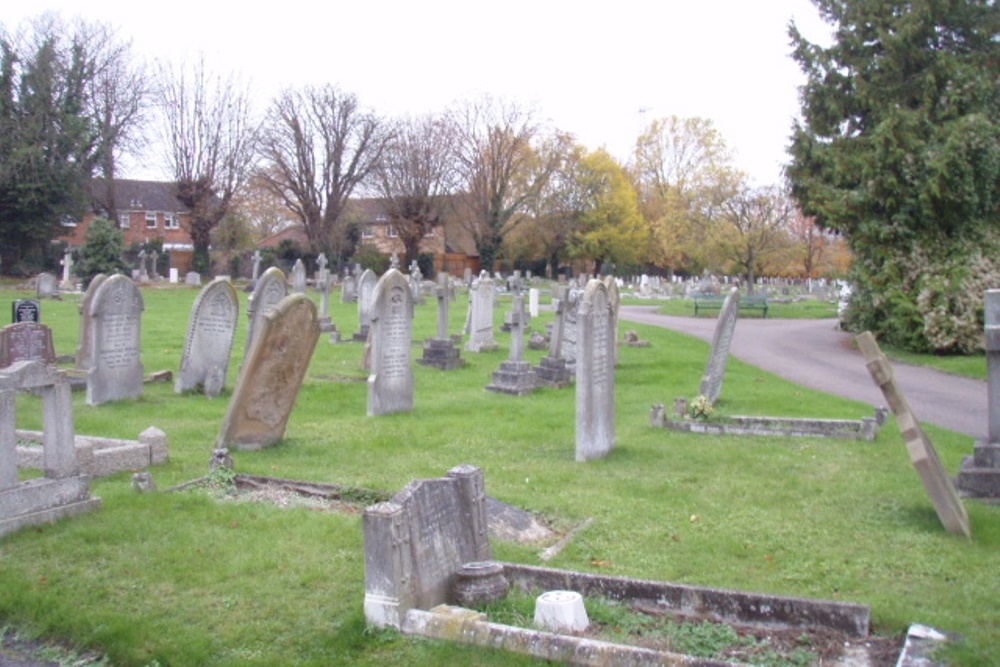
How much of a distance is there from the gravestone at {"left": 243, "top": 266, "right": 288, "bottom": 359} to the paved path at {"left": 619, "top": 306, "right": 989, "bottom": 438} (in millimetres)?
10218

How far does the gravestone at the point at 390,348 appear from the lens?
1279 cm

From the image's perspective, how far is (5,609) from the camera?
5543mm

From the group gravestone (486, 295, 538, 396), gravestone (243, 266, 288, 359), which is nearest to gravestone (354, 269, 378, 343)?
gravestone (243, 266, 288, 359)

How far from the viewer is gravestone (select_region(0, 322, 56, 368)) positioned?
1391cm

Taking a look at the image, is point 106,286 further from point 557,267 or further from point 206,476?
point 557,267

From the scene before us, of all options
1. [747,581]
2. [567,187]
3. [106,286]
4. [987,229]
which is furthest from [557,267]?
[747,581]

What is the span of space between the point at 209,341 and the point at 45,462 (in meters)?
7.50

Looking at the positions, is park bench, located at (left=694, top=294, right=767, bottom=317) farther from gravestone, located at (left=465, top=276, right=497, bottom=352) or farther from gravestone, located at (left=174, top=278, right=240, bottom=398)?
gravestone, located at (left=174, top=278, right=240, bottom=398)

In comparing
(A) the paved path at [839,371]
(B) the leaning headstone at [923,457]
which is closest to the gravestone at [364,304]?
(A) the paved path at [839,371]

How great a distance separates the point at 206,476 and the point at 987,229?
69.4 feet

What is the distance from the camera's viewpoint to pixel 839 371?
2006cm

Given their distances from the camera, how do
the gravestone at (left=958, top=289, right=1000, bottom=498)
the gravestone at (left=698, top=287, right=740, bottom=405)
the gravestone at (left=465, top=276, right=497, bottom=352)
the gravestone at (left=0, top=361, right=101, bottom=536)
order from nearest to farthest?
1. the gravestone at (left=0, top=361, right=101, bottom=536)
2. the gravestone at (left=958, top=289, right=1000, bottom=498)
3. the gravestone at (left=698, top=287, right=740, bottom=405)
4. the gravestone at (left=465, top=276, right=497, bottom=352)

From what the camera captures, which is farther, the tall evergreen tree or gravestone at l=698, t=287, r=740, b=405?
the tall evergreen tree

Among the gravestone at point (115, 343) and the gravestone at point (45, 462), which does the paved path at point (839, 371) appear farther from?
the gravestone at point (115, 343)
